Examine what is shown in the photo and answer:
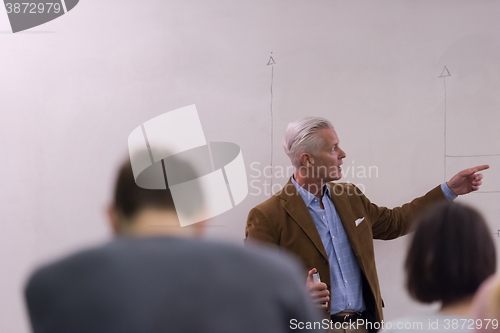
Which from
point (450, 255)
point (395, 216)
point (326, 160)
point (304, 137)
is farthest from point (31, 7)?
point (450, 255)

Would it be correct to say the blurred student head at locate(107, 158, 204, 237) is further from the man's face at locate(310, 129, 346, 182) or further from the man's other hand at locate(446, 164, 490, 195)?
the man's other hand at locate(446, 164, 490, 195)

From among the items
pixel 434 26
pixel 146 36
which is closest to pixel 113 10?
pixel 146 36

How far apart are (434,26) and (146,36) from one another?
1.31m

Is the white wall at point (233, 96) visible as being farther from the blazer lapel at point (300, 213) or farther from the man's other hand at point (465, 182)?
the blazer lapel at point (300, 213)

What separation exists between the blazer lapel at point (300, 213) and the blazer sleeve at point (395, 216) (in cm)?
30

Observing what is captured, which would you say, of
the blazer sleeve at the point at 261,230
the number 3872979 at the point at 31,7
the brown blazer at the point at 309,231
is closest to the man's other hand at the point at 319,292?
the brown blazer at the point at 309,231

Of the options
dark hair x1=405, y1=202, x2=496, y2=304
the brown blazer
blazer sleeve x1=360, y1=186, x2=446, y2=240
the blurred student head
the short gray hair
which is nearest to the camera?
the blurred student head

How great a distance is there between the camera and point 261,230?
1.99 metres

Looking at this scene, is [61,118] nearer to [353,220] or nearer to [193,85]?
[193,85]

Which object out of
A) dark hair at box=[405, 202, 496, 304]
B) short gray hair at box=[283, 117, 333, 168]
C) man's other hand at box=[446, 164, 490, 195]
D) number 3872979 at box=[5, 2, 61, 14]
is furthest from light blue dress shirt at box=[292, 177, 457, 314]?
number 3872979 at box=[5, 2, 61, 14]

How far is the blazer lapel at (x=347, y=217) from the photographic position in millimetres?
2006

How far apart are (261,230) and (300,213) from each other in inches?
6.6

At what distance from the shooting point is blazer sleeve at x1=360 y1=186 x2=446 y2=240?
2184mm

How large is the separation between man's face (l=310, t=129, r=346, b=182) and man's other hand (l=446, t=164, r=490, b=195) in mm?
529
